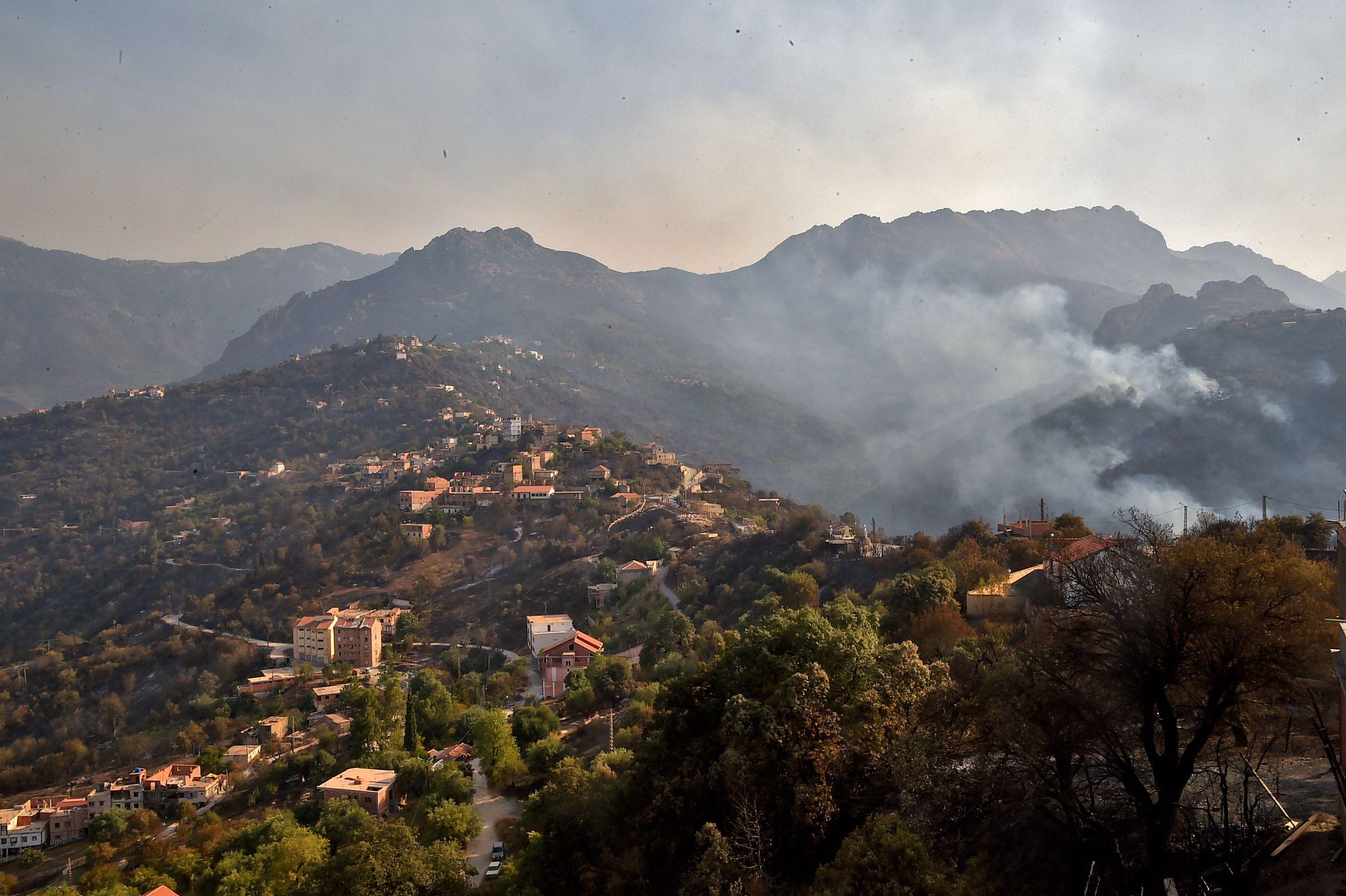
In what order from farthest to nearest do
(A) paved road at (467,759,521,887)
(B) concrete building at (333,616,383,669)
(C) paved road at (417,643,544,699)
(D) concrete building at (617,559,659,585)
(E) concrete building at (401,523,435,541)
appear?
(E) concrete building at (401,523,435,541), (D) concrete building at (617,559,659,585), (B) concrete building at (333,616,383,669), (C) paved road at (417,643,544,699), (A) paved road at (467,759,521,887)

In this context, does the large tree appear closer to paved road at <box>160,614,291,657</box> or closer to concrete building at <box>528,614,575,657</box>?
concrete building at <box>528,614,575,657</box>

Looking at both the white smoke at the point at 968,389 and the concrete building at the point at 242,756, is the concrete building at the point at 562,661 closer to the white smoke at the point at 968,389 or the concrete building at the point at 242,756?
the concrete building at the point at 242,756

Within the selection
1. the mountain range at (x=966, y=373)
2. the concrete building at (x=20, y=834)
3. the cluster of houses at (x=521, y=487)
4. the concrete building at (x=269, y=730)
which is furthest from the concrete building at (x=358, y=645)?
the mountain range at (x=966, y=373)

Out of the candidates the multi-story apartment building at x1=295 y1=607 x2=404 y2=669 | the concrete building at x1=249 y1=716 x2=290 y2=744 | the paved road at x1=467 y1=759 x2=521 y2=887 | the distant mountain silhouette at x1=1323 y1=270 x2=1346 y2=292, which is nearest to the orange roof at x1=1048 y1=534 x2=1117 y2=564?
the paved road at x1=467 y1=759 x2=521 y2=887

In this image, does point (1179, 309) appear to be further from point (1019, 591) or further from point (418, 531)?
point (1019, 591)

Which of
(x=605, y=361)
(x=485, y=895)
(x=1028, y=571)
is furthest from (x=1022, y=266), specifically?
(x=485, y=895)

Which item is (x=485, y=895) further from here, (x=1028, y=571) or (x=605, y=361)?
(x=605, y=361)
